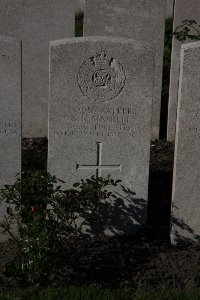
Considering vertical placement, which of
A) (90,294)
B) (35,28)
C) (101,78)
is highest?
(35,28)

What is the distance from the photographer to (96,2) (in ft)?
24.4

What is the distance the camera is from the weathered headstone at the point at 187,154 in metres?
4.83

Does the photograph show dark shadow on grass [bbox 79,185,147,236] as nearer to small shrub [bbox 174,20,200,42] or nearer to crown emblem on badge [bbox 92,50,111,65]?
crown emblem on badge [bbox 92,50,111,65]

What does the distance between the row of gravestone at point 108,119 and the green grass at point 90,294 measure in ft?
3.01

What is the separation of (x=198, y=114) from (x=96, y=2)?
9.91 ft

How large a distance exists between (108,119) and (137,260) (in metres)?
1.14

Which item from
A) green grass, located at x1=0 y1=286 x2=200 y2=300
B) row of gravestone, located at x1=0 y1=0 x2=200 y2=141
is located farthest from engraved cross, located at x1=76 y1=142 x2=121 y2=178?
row of gravestone, located at x1=0 y1=0 x2=200 y2=141

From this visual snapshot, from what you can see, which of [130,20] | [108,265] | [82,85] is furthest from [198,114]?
[130,20]

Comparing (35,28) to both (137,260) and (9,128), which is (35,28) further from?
(137,260)

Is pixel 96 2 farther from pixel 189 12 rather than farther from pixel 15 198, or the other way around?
pixel 15 198

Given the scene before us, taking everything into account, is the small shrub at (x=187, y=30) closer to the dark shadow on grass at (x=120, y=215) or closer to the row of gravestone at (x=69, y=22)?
the row of gravestone at (x=69, y=22)

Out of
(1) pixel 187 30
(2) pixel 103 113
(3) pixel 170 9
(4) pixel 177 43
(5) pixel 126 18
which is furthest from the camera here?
(3) pixel 170 9

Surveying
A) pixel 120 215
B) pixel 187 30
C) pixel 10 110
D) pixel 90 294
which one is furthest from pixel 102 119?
pixel 187 30

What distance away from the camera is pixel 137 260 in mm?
4902
